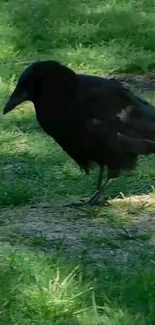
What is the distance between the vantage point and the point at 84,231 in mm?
4984

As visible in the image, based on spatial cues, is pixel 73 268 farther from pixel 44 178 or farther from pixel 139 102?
pixel 44 178

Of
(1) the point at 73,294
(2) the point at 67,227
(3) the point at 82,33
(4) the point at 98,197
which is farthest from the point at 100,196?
(3) the point at 82,33

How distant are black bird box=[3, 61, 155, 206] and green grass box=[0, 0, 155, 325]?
297 mm

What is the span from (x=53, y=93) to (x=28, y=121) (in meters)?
2.28

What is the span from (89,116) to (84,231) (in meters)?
0.62

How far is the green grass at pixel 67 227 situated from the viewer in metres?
3.95

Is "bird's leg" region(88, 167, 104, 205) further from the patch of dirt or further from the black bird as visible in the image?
the patch of dirt

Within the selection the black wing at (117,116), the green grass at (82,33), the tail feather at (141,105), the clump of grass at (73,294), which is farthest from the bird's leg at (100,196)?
the green grass at (82,33)

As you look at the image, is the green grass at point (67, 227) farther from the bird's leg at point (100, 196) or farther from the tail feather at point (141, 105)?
the tail feather at point (141, 105)

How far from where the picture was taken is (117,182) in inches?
230

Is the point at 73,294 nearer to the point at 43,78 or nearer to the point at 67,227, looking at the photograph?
the point at 67,227

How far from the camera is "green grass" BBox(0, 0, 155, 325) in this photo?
395 centimetres

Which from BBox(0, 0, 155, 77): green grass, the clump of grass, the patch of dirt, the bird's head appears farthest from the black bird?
BBox(0, 0, 155, 77): green grass

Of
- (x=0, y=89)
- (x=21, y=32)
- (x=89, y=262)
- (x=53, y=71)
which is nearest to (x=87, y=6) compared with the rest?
(x=21, y=32)
